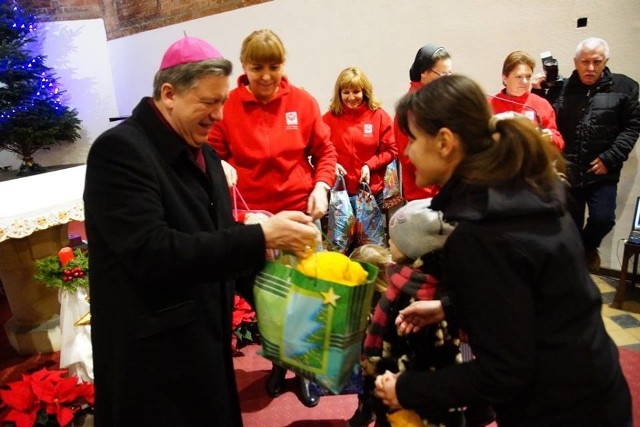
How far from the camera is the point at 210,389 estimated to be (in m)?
1.44

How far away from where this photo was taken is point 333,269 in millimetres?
1308

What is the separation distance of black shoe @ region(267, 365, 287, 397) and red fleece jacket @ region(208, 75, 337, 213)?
946mm

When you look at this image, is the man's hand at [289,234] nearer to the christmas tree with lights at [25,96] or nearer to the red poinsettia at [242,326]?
the red poinsettia at [242,326]

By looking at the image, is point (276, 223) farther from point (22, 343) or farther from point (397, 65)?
point (397, 65)

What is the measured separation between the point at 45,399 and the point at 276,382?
45.4 inches

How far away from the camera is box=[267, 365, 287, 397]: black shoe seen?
2.81 m

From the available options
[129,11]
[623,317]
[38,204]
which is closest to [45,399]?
[38,204]

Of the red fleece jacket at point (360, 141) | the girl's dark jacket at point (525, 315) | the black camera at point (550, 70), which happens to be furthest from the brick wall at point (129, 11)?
the girl's dark jacket at point (525, 315)

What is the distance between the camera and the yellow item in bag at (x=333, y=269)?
4.27 feet

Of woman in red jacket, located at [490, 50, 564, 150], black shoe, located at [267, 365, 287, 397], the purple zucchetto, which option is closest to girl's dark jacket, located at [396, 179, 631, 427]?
the purple zucchetto

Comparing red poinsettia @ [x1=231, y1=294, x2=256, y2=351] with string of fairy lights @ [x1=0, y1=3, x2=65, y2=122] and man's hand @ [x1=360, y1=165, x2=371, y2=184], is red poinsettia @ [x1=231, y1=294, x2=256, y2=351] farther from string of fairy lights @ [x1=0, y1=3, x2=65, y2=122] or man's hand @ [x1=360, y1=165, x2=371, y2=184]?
string of fairy lights @ [x1=0, y1=3, x2=65, y2=122]

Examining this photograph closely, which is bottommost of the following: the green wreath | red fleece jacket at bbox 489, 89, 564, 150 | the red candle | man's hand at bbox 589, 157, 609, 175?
the green wreath

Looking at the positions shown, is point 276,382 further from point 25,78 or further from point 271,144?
point 25,78

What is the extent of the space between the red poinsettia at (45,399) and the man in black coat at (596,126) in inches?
128
